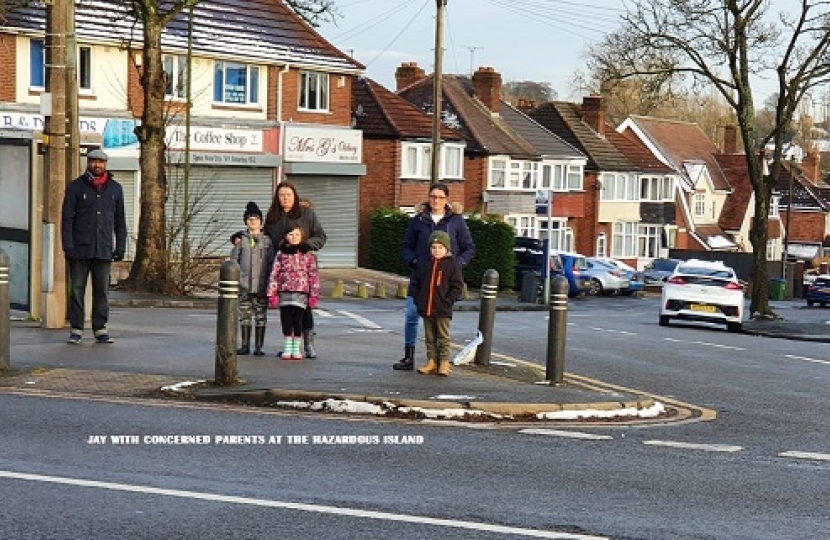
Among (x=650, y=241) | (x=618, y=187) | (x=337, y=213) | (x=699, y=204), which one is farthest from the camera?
(x=699, y=204)

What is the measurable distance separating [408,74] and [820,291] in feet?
75.7

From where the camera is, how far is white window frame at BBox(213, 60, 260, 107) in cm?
4734

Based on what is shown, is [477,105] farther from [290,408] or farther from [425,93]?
[290,408]

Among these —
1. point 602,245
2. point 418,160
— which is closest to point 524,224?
point 602,245

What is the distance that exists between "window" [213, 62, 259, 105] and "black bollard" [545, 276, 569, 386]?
113 ft

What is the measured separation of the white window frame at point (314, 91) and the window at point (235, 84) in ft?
7.18

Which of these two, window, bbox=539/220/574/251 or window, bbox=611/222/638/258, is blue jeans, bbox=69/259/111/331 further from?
window, bbox=611/222/638/258

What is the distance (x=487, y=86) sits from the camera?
2717 inches

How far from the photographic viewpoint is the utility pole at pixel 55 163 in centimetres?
1794

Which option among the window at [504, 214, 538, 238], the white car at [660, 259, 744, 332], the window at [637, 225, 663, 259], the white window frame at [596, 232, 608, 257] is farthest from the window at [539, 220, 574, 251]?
the white car at [660, 259, 744, 332]

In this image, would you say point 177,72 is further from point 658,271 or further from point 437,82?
point 658,271

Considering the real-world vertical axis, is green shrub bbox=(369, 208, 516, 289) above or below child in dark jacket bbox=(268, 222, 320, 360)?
below

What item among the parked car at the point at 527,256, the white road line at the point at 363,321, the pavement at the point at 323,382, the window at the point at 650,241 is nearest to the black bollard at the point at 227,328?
the pavement at the point at 323,382

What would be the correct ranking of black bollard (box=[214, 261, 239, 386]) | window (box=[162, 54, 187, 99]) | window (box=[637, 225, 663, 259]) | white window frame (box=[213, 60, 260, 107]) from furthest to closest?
window (box=[637, 225, 663, 259]), white window frame (box=[213, 60, 260, 107]), window (box=[162, 54, 187, 99]), black bollard (box=[214, 261, 239, 386])
